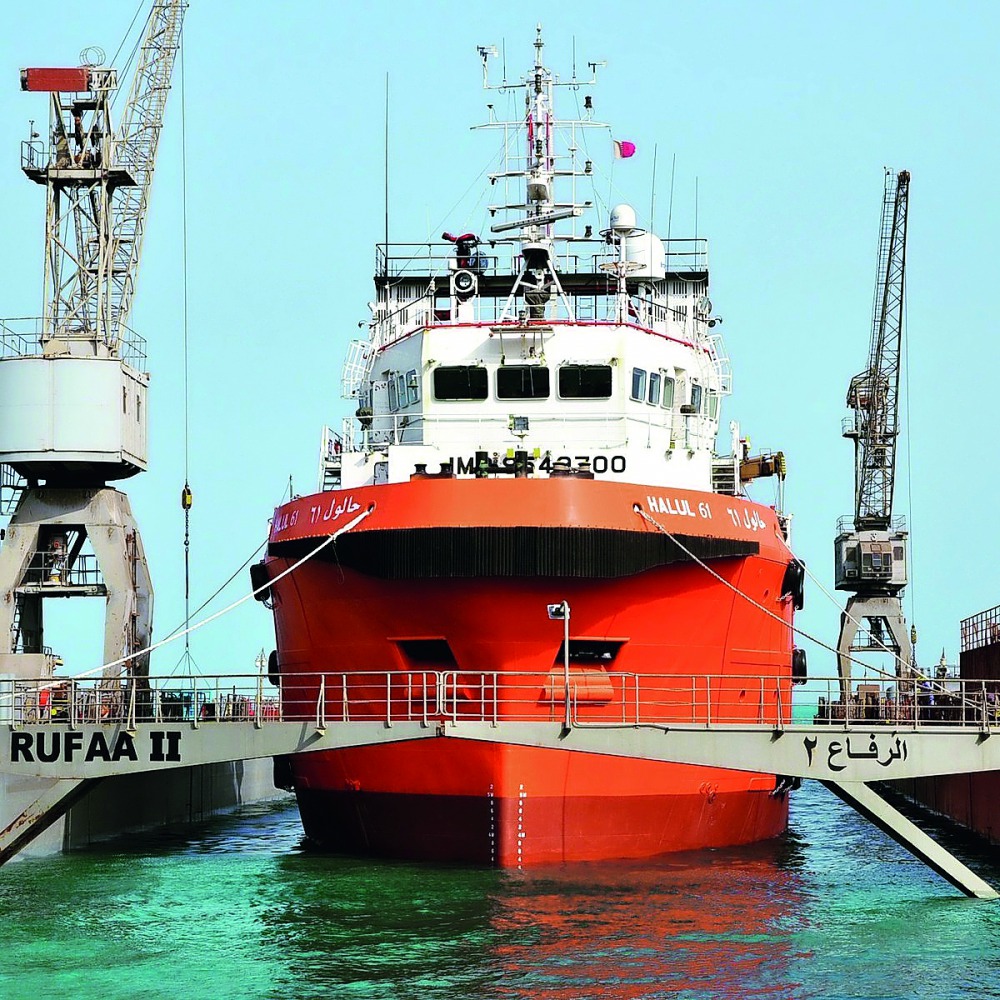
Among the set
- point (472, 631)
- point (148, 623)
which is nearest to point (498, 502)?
point (472, 631)

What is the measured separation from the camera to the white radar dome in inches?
1565

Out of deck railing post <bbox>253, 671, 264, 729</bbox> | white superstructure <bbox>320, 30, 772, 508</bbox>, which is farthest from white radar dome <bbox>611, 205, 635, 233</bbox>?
deck railing post <bbox>253, 671, 264, 729</bbox>

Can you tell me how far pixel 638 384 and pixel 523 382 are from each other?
2.35 meters

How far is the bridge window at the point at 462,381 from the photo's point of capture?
35062mm

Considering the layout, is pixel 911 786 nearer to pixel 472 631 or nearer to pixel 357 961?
pixel 472 631

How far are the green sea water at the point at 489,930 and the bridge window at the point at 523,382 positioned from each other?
9511 mm

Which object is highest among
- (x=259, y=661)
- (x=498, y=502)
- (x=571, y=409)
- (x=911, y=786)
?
(x=571, y=409)

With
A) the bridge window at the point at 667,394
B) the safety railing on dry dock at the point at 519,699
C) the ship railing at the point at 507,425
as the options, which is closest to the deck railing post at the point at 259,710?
the safety railing on dry dock at the point at 519,699

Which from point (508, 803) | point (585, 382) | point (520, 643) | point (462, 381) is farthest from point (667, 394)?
point (508, 803)

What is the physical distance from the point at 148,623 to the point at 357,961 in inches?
877

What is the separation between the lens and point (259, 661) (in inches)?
1946

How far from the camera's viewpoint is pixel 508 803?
2972 cm

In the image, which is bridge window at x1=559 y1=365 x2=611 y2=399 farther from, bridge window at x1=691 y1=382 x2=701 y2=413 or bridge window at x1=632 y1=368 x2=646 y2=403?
bridge window at x1=691 y1=382 x2=701 y2=413

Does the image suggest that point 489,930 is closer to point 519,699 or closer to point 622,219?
point 519,699
